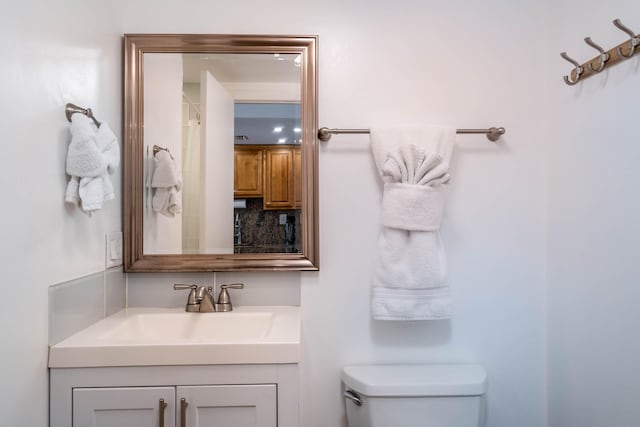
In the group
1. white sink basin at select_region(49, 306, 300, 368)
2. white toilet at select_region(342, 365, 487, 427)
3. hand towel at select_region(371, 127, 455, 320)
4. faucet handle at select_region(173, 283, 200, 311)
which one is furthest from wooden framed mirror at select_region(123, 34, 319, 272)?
white toilet at select_region(342, 365, 487, 427)

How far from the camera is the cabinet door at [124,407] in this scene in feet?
3.07

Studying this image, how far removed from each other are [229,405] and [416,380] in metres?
0.66

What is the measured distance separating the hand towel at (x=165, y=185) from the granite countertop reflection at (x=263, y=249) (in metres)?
0.28

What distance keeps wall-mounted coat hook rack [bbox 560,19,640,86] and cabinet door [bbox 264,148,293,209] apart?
105cm

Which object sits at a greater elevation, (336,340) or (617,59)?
(617,59)

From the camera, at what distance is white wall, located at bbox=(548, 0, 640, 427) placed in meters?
1.08

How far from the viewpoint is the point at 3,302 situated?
0.79 m

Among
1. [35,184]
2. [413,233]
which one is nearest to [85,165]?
[35,184]

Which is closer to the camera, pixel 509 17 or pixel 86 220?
pixel 86 220

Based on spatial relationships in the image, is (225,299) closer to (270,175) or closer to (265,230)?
(265,230)

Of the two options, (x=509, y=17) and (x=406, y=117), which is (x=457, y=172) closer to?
(x=406, y=117)

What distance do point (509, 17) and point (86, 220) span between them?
5.65 ft

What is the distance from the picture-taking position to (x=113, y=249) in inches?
50.9

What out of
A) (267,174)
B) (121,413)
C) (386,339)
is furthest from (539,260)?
(121,413)
